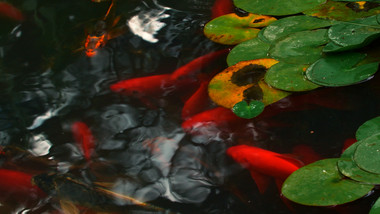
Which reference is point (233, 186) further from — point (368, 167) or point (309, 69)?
point (309, 69)

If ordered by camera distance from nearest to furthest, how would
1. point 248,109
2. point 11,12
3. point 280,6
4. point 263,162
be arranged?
point 263,162, point 248,109, point 280,6, point 11,12

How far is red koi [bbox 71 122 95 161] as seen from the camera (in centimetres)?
166

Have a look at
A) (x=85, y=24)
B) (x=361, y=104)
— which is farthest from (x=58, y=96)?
(x=361, y=104)

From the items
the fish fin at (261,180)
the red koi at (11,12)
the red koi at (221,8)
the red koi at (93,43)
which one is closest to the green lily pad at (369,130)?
the fish fin at (261,180)

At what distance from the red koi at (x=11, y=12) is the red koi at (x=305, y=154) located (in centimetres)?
172

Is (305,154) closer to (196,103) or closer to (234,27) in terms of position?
(196,103)

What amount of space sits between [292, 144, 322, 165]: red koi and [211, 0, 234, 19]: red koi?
0.95 metres

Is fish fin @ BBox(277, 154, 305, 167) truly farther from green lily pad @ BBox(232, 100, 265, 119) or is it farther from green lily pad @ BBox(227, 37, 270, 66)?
green lily pad @ BBox(227, 37, 270, 66)

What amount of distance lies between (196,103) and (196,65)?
268 mm

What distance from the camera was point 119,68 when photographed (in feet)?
6.76

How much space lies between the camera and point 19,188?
156cm

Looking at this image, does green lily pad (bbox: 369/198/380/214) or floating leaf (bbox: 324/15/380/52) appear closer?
green lily pad (bbox: 369/198/380/214)

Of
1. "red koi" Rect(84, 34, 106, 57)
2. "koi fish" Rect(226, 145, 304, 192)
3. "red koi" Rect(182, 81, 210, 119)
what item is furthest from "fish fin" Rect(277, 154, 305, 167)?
"red koi" Rect(84, 34, 106, 57)

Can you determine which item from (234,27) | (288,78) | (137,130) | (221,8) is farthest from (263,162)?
(221,8)
